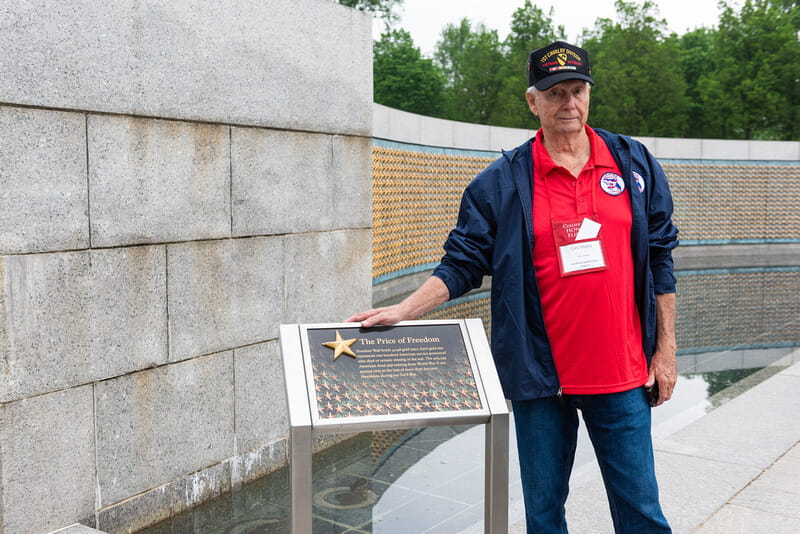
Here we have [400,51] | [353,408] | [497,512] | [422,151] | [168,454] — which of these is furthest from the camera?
[400,51]

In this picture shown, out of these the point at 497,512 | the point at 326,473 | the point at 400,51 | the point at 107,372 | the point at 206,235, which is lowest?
the point at 326,473

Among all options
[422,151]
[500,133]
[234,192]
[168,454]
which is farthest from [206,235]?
[500,133]

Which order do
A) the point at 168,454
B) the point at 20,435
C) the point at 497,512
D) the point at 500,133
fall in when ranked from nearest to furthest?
1. the point at 497,512
2. the point at 20,435
3. the point at 168,454
4. the point at 500,133

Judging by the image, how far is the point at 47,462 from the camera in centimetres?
365

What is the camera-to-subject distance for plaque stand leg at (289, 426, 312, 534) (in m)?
2.34

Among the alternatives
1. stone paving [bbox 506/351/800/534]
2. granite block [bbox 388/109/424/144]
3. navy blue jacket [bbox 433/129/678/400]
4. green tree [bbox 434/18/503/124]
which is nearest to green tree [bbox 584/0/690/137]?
green tree [bbox 434/18/503/124]

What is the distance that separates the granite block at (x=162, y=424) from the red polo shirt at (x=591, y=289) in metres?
2.36

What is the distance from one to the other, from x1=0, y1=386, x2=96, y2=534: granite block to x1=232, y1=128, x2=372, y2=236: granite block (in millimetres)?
1403

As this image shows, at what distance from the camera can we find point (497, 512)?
2648 millimetres

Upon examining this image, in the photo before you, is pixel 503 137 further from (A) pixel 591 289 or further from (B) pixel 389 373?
(B) pixel 389 373

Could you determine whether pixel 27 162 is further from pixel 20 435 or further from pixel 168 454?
pixel 168 454

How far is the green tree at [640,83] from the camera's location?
3612 centimetres

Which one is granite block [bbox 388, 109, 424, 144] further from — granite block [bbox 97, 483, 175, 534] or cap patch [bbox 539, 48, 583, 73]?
cap patch [bbox 539, 48, 583, 73]

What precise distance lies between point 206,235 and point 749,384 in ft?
16.7
